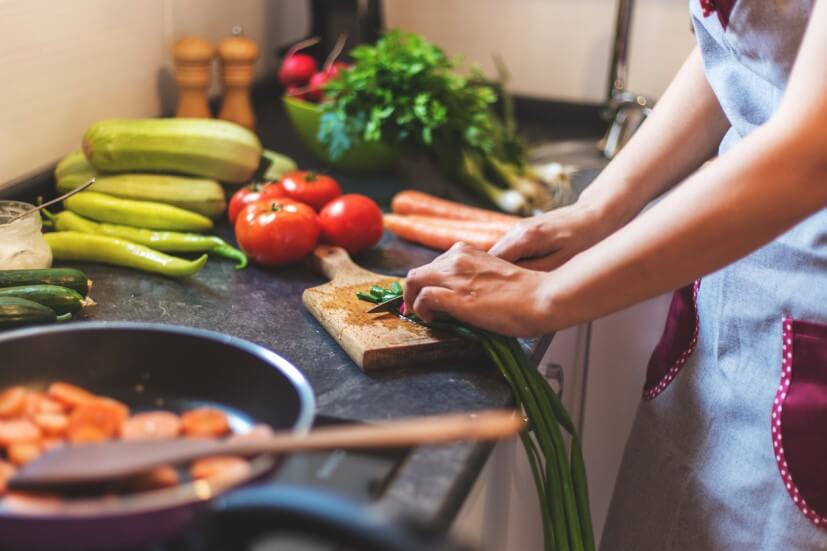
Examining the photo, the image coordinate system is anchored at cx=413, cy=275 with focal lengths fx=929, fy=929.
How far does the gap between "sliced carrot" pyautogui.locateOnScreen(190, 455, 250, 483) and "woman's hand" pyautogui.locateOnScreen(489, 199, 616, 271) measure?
52 centimetres

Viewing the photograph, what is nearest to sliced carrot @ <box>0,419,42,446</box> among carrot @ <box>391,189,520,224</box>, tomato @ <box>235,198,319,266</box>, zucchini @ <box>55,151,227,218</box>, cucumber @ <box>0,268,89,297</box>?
cucumber @ <box>0,268,89,297</box>

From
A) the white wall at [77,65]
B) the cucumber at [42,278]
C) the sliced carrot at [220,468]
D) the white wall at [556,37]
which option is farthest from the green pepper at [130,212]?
the white wall at [556,37]

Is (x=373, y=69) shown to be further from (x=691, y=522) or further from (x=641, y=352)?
(x=691, y=522)

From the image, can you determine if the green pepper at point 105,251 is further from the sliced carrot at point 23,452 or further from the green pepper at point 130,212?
the sliced carrot at point 23,452

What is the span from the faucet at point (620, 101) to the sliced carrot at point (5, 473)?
55.9 inches

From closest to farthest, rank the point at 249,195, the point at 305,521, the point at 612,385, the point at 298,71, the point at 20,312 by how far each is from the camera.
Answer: the point at 305,521, the point at 20,312, the point at 249,195, the point at 612,385, the point at 298,71

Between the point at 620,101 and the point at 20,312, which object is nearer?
the point at 20,312

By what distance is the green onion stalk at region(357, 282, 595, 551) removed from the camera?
1.00 m

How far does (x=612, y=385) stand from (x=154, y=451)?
1074 millimetres

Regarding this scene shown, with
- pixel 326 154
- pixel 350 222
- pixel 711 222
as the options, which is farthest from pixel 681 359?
pixel 326 154

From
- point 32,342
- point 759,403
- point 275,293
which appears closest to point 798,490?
point 759,403

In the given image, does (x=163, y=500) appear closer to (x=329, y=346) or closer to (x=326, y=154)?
(x=329, y=346)

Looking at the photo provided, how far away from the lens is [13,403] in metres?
0.79

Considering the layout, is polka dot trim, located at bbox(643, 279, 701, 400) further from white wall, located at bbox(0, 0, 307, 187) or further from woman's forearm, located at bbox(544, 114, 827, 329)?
white wall, located at bbox(0, 0, 307, 187)
